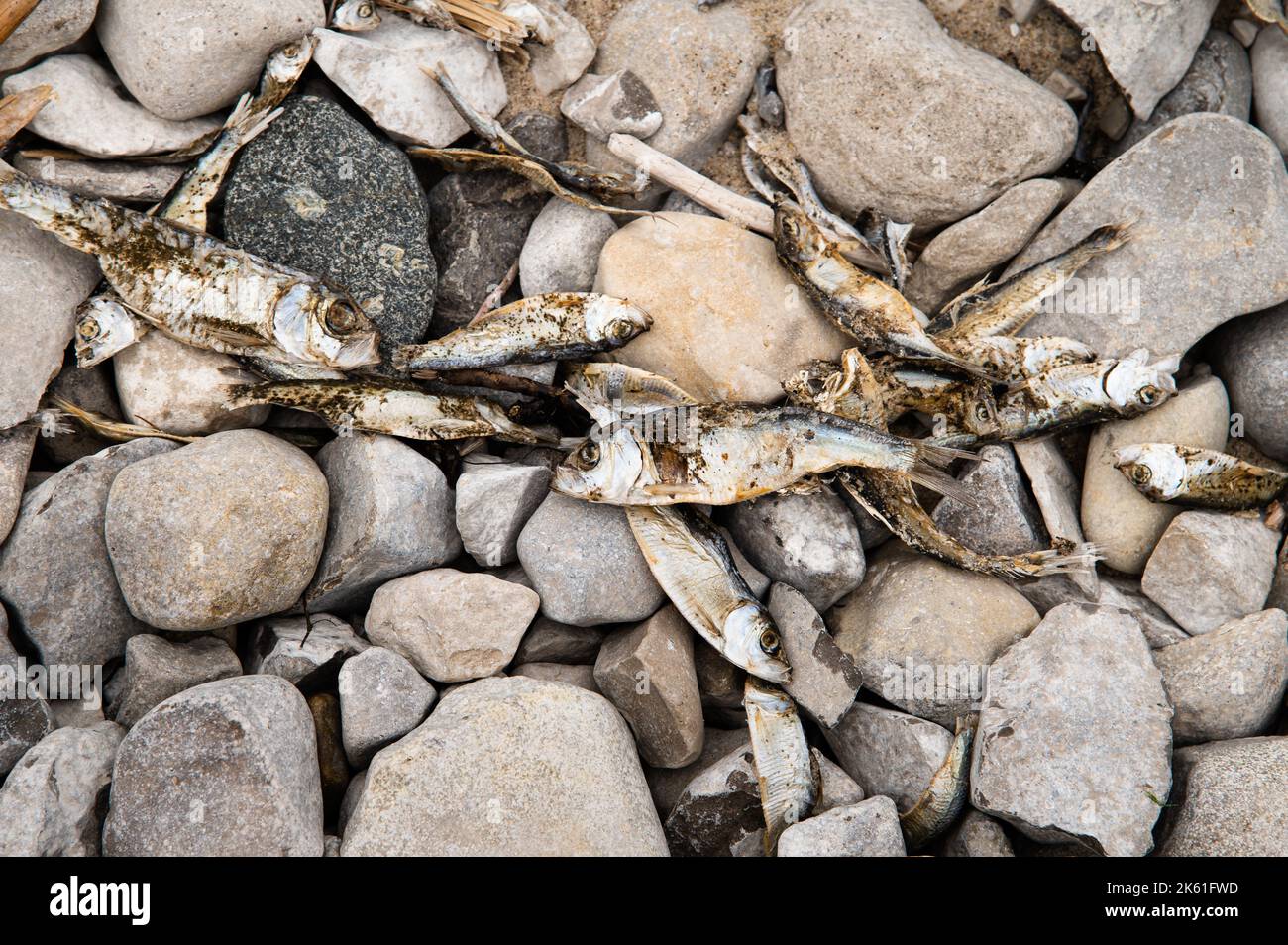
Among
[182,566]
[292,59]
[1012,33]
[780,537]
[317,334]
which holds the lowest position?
[182,566]

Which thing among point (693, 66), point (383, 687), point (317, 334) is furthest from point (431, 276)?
point (383, 687)

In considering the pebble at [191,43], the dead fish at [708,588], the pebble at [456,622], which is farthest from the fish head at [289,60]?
the dead fish at [708,588]

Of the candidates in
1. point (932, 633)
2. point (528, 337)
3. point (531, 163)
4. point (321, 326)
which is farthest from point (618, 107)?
point (932, 633)

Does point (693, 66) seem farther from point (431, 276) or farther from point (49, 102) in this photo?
point (49, 102)

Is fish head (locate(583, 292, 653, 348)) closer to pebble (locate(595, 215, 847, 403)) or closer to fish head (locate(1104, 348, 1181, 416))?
pebble (locate(595, 215, 847, 403))

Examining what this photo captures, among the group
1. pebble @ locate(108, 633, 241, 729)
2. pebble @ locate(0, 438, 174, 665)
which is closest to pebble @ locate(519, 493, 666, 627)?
pebble @ locate(108, 633, 241, 729)
